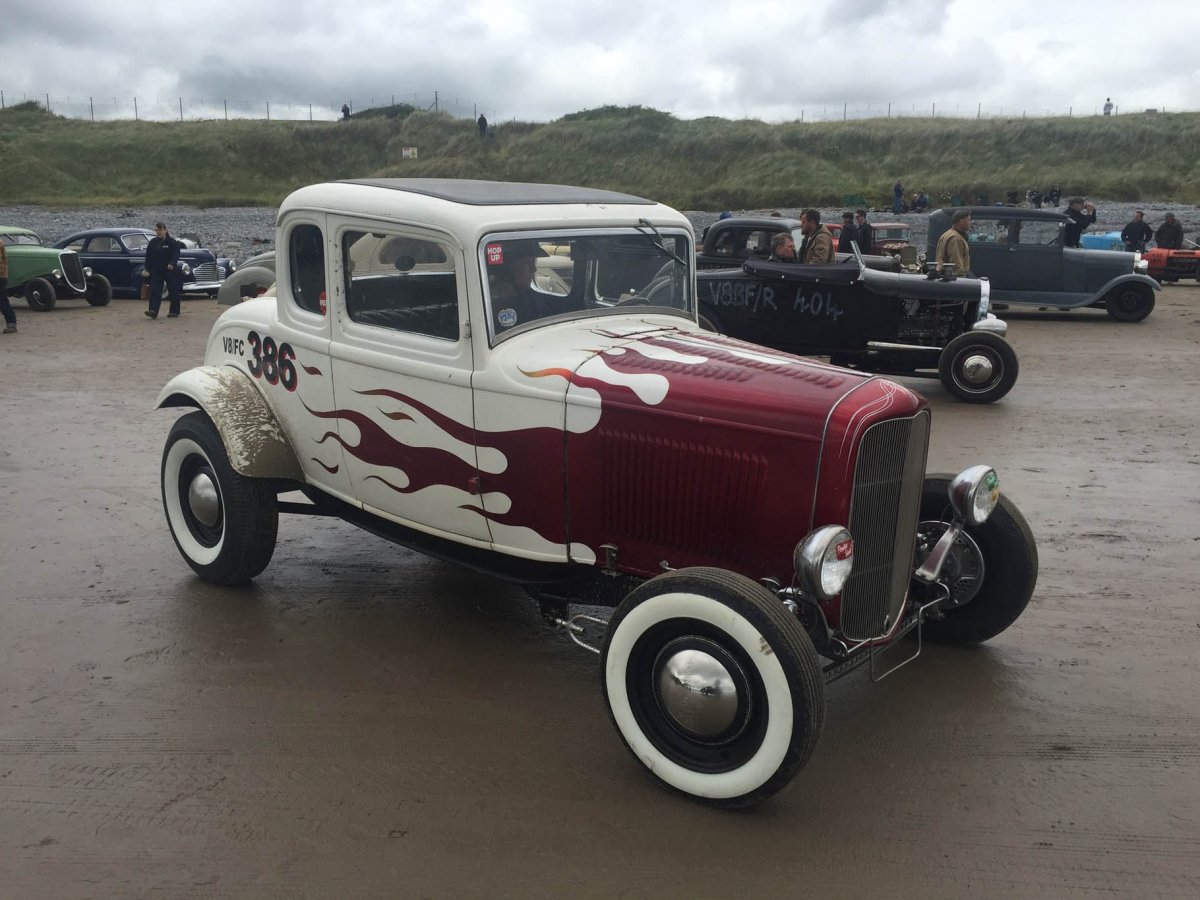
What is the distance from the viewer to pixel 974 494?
421 cm

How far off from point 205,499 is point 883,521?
11.6ft

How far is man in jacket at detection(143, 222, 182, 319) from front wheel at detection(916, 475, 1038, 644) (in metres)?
15.4

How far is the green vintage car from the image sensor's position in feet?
60.2

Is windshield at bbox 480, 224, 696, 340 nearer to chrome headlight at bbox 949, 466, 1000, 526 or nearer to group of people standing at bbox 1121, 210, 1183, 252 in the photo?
chrome headlight at bbox 949, 466, 1000, 526

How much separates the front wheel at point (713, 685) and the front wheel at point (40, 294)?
58.8 feet

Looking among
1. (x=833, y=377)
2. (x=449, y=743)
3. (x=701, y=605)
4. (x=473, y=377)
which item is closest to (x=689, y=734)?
(x=701, y=605)

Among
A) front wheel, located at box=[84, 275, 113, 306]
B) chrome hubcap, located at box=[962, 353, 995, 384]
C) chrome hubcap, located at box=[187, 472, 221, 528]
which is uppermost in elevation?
front wheel, located at box=[84, 275, 113, 306]

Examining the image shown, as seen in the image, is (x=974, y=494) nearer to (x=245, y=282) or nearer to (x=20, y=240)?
(x=245, y=282)

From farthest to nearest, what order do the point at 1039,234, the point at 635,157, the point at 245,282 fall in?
the point at 635,157, the point at 1039,234, the point at 245,282

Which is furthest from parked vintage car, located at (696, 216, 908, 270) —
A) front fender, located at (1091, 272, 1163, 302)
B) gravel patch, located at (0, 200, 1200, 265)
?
gravel patch, located at (0, 200, 1200, 265)

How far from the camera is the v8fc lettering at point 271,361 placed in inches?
204

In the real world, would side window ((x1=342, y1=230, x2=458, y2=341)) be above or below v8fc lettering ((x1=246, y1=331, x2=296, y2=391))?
above

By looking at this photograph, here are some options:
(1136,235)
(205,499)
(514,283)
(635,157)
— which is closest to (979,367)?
(514,283)

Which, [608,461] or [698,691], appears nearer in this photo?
[698,691]
